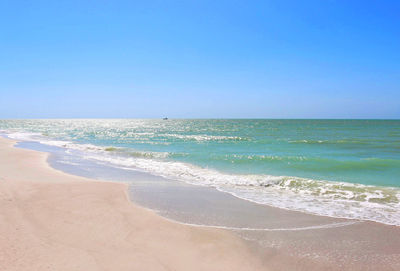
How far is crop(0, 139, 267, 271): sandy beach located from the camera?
4.62 metres

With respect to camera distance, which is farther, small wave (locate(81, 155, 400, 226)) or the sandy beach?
small wave (locate(81, 155, 400, 226))

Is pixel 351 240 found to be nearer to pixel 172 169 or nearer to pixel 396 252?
pixel 396 252

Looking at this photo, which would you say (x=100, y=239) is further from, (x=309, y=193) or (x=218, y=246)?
(x=309, y=193)

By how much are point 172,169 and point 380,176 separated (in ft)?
35.8

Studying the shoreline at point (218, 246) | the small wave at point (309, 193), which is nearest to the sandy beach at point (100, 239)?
the shoreline at point (218, 246)

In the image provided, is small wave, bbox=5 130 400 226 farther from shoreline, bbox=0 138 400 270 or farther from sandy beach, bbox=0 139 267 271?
sandy beach, bbox=0 139 267 271

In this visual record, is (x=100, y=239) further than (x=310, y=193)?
No

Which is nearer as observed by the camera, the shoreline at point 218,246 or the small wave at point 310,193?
the shoreline at point 218,246

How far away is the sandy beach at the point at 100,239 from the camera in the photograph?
4617 mm

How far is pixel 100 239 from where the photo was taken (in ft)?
18.1

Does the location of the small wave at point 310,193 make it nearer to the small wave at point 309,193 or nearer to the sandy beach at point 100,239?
the small wave at point 309,193

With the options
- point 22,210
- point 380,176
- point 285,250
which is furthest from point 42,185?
point 380,176

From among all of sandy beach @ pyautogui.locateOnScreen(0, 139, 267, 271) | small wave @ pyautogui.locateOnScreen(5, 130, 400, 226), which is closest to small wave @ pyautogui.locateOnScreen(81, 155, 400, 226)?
small wave @ pyautogui.locateOnScreen(5, 130, 400, 226)

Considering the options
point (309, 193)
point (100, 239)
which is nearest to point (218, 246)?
point (100, 239)
